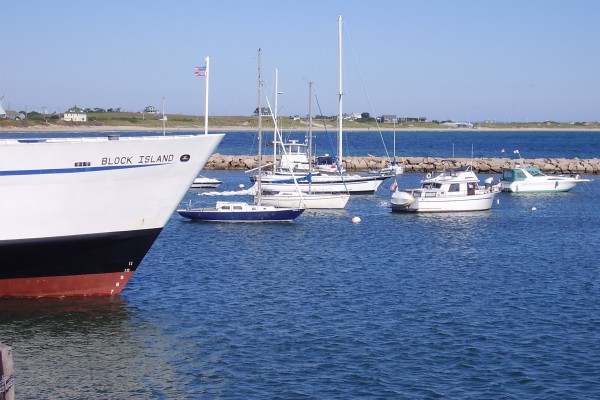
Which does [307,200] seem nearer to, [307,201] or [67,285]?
[307,201]

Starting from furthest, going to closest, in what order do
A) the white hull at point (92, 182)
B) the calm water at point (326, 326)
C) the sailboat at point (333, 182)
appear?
the sailboat at point (333, 182) < the white hull at point (92, 182) < the calm water at point (326, 326)

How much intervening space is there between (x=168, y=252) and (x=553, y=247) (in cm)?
1699

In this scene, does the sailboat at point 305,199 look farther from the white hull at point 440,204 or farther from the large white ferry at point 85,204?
the large white ferry at point 85,204

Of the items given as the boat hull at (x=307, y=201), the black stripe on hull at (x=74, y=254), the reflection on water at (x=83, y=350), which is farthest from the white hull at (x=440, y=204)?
the reflection on water at (x=83, y=350)

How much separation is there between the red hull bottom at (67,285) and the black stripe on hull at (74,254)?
13 centimetres

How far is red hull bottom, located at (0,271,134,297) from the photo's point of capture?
2553 cm

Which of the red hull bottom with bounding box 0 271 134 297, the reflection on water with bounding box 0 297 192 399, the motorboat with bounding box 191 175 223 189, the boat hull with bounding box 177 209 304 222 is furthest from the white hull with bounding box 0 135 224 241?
the motorboat with bounding box 191 175 223 189

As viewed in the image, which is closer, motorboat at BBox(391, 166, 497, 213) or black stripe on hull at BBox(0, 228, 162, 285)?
black stripe on hull at BBox(0, 228, 162, 285)

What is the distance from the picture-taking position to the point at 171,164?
26047 mm

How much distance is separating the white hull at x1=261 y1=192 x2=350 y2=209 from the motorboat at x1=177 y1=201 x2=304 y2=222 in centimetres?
379

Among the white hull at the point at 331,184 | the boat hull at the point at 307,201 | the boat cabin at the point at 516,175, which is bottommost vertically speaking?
the boat hull at the point at 307,201

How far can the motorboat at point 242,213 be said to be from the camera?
1801 inches

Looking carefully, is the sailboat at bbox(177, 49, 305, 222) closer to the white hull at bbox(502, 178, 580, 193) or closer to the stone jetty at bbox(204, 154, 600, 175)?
the white hull at bbox(502, 178, 580, 193)

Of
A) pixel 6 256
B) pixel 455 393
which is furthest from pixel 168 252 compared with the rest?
pixel 455 393
